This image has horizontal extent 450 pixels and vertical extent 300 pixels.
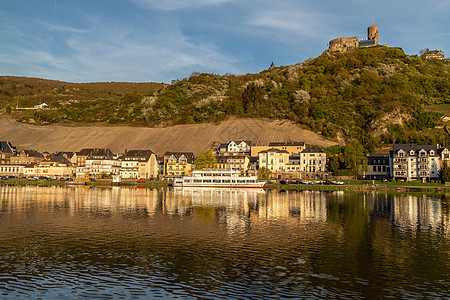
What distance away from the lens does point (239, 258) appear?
76.9 feet

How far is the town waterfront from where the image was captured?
1798 centimetres

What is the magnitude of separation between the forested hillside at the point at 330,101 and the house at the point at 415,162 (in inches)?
1000

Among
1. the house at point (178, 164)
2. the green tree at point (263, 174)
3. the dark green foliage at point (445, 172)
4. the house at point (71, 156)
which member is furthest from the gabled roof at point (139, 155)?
the dark green foliage at point (445, 172)

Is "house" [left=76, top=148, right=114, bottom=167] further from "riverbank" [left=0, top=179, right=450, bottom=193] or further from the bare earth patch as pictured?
"riverbank" [left=0, top=179, right=450, bottom=193]

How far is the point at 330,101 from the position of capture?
511 ft

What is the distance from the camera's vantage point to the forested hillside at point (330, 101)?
138375 millimetres

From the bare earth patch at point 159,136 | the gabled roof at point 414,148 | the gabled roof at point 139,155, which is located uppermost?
the bare earth patch at point 159,136

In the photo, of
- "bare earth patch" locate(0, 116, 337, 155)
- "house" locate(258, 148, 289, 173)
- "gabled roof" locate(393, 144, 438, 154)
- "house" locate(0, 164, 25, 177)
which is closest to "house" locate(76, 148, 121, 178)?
"house" locate(0, 164, 25, 177)

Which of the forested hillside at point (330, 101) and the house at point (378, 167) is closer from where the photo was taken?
the house at point (378, 167)

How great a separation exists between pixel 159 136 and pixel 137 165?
36.6 m

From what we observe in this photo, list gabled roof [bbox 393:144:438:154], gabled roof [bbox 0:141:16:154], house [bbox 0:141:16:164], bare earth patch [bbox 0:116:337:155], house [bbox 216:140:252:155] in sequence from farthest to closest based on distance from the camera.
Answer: bare earth patch [bbox 0:116:337:155], gabled roof [bbox 0:141:16:154], house [bbox 0:141:16:164], house [bbox 216:140:252:155], gabled roof [bbox 393:144:438:154]

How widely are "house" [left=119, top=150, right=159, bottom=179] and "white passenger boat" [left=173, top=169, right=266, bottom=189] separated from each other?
27.3 m

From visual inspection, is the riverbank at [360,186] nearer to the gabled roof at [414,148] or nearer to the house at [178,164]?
the gabled roof at [414,148]

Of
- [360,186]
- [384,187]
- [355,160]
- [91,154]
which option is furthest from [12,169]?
[384,187]
